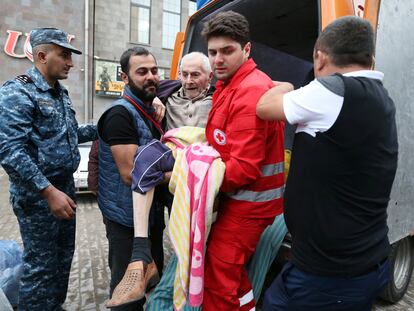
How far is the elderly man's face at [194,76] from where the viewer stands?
7.17ft

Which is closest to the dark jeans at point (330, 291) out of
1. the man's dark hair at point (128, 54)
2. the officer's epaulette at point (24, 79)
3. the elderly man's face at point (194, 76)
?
the elderly man's face at point (194, 76)

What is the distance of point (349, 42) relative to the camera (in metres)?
1.30

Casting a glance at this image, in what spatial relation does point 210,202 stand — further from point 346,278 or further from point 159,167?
point 346,278

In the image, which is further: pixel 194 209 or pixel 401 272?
pixel 401 272

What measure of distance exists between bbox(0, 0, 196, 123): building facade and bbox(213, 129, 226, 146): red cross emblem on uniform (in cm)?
1275

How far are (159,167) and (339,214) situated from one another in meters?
0.95

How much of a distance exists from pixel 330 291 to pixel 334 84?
0.85 metres

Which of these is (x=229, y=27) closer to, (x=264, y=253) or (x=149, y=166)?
(x=149, y=166)

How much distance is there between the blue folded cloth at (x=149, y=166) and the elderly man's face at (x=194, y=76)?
0.55 metres

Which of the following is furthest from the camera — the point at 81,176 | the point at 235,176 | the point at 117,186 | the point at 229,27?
the point at 81,176

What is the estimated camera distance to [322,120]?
4.16ft

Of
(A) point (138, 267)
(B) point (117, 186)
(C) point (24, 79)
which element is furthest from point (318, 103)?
(C) point (24, 79)

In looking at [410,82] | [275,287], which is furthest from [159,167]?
[410,82]

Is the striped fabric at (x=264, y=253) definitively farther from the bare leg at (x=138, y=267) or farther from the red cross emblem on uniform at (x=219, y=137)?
the red cross emblem on uniform at (x=219, y=137)
